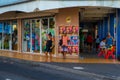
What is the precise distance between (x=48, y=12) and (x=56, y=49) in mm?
2836

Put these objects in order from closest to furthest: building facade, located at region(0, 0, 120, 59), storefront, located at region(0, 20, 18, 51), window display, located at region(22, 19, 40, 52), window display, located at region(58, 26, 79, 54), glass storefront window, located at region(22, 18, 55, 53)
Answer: building facade, located at region(0, 0, 120, 59) < window display, located at region(58, 26, 79, 54) < glass storefront window, located at region(22, 18, 55, 53) < window display, located at region(22, 19, 40, 52) < storefront, located at region(0, 20, 18, 51)

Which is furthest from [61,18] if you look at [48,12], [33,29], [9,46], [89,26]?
[89,26]

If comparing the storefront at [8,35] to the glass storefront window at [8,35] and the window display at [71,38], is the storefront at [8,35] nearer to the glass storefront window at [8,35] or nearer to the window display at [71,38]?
the glass storefront window at [8,35]

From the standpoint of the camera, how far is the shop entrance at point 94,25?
27.2 metres

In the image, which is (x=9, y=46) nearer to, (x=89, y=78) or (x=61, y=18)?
(x=61, y=18)

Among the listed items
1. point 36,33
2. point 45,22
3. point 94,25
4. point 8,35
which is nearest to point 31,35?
point 36,33

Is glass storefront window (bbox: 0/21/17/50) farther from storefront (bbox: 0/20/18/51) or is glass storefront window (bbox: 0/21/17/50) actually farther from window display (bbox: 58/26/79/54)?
window display (bbox: 58/26/79/54)

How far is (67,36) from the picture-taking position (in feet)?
82.8

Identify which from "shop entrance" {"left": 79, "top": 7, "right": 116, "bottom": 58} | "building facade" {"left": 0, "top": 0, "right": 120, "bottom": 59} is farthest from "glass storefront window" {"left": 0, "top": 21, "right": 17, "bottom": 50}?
"shop entrance" {"left": 79, "top": 7, "right": 116, "bottom": 58}

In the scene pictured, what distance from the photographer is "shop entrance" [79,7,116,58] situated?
27188 millimetres

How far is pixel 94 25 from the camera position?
4941 centimetres

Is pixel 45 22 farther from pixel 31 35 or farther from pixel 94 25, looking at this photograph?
pixel 94 25

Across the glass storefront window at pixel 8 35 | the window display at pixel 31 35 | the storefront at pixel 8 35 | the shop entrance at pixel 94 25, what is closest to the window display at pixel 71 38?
the shop entrance at pixel 94 25

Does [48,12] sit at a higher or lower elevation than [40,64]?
higher
